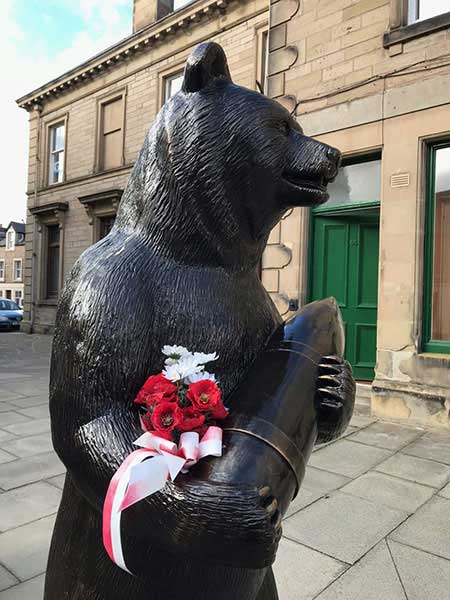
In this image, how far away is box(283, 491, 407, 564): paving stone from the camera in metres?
2.82

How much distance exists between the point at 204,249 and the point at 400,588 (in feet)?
7.29

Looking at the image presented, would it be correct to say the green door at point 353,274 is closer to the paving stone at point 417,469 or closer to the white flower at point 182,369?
the paving stone at point 417,469

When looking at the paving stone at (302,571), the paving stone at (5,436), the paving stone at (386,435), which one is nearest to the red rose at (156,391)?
the paving stone at (302,571)

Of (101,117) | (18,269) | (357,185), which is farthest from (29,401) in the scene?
(18,269)

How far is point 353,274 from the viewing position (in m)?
6.79

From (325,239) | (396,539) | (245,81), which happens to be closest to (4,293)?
(245,81)

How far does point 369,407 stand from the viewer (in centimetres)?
600

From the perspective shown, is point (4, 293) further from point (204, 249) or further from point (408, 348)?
point (204, 249)

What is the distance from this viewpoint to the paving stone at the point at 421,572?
94.8 inches

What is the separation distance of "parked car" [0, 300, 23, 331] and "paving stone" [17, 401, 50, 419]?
15.2 metres

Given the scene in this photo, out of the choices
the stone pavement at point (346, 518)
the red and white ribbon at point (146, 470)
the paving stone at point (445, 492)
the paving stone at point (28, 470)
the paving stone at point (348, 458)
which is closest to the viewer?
the red and white ribbon at point (146, 470)

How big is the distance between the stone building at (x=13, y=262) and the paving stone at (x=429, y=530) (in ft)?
138

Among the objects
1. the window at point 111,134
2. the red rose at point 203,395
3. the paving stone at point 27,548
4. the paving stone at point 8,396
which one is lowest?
the paving stone at point 27,548

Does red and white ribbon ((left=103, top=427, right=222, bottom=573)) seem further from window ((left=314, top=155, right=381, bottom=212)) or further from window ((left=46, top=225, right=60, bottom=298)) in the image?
window ((left=46, top=225, right=60, bottom=298))
